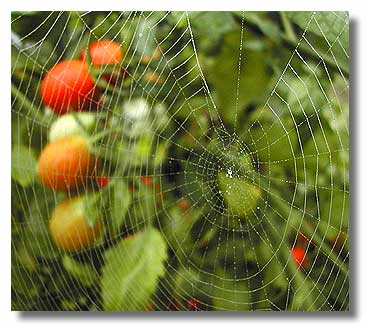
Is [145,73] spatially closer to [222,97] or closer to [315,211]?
[222,97]

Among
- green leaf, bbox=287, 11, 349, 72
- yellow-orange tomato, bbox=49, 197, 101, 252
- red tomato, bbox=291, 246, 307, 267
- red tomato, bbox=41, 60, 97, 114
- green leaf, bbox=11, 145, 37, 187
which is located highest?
green leaf, bbox=287, 11, 349, 72

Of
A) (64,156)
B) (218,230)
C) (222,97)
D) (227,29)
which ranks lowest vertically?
(218,230)

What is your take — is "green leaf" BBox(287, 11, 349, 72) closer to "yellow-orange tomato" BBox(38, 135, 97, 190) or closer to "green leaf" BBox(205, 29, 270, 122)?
"green leaf" BBox(205, 29, 270, 122)

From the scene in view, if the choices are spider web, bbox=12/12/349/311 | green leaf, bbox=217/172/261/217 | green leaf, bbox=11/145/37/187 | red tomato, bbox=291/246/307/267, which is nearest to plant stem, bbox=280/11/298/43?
spider web, bbox=12/12/349/311

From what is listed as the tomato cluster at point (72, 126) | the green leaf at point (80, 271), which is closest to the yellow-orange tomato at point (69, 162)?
the tomato cluster at point (72, 126)

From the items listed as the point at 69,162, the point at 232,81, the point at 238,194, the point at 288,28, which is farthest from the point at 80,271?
the point at 288,28
